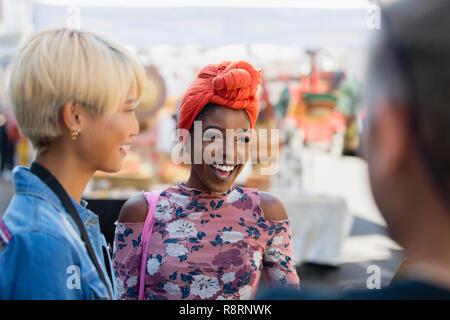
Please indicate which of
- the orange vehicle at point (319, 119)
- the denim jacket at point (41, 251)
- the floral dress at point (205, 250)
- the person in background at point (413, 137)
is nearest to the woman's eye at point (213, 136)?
the floral dress at point (205, 250)

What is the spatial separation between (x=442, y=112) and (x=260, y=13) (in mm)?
2411

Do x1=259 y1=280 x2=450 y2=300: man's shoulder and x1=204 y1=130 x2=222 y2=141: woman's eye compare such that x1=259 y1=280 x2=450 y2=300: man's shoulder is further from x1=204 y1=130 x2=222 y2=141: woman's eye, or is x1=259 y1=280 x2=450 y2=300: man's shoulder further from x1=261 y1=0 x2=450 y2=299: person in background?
x1=204 y1=130 x2=222 y2=141: woman's eye

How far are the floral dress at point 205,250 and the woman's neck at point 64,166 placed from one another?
0.27m

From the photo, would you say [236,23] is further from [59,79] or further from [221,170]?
[59,79]

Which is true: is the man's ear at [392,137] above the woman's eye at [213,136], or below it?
above

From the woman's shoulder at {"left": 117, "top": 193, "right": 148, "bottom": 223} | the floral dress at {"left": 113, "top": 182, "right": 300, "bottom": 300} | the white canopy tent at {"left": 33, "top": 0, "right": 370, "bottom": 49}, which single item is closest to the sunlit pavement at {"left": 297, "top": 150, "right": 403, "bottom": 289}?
the floral dress at {"left": 113, "top": 182, "right": 300, "bottom": 300}

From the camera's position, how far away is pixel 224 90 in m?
1.01

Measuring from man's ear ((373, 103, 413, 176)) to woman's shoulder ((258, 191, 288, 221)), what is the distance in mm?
560

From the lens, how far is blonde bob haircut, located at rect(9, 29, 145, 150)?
0.74 meters

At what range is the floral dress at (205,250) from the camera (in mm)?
994

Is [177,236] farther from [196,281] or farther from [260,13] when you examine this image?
[260,13]

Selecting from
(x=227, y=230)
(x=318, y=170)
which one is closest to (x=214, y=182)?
(x=227, y=230)
